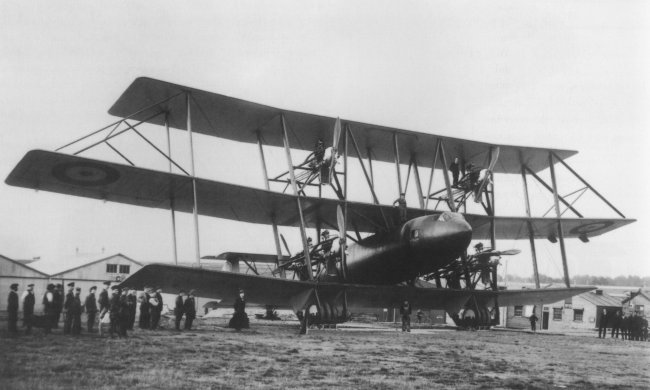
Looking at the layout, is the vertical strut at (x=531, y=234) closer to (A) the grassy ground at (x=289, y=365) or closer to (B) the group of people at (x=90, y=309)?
(A) the grassy ground at (x=289, y=365)

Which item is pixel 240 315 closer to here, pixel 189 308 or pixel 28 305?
pixel 189 308

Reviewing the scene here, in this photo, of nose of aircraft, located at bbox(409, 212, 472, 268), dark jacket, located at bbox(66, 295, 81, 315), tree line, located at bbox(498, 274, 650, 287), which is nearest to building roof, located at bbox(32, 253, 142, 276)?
dark jacket, located at bbox(66, 295, 81, 315)

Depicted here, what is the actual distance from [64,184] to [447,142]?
430 inches

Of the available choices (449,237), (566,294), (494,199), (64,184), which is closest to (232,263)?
(64,184)

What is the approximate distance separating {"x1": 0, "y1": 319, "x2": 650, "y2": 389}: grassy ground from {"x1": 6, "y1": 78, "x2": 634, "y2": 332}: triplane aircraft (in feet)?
8.76

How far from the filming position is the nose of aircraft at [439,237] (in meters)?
12.3

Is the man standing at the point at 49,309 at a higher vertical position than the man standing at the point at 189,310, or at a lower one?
higher

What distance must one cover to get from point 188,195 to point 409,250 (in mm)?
5792

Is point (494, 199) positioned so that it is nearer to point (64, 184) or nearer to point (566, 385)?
point (566, 385)

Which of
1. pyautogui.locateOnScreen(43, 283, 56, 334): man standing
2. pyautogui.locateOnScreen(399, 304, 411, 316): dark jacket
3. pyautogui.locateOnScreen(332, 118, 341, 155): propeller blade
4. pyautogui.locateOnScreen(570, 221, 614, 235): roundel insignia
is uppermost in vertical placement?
pyautogui.locateOnScreen(332, 118, 341, 155): propeller blade

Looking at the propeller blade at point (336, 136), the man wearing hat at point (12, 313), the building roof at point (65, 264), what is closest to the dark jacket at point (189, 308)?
the man wearing hat at point (12, 313)

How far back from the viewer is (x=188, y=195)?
13023 mm

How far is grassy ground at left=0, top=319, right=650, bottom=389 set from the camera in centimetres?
527

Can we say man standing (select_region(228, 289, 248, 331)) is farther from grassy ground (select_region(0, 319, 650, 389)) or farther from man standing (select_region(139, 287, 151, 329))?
grassy ground (select_region(0, 319, 650, 389))
